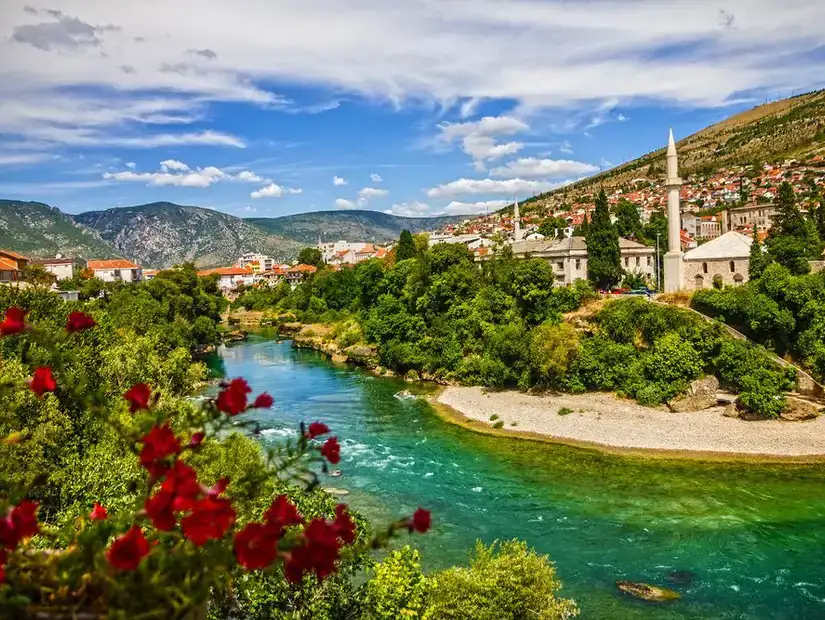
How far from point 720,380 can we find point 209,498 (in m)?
29.9

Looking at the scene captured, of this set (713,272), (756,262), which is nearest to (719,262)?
(713,272)

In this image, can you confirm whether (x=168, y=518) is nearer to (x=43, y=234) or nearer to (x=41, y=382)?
(x=41, y=382)

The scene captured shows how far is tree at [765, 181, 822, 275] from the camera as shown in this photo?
98.5 feet

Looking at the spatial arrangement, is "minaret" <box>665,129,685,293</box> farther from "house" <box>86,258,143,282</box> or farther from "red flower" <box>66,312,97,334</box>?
"house" <box>86,258,143,282</box>

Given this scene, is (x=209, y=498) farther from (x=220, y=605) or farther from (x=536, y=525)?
(x=536, y=525)

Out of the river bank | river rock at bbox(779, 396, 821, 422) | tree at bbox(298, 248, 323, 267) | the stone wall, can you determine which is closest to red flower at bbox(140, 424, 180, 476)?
the river bank

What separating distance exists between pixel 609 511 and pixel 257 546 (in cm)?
1807

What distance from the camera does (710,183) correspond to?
366 ft

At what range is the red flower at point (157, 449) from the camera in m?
2.01

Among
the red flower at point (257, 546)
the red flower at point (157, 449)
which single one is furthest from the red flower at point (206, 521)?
the red flower at point (157, 449)

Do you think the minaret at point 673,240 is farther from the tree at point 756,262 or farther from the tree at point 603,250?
the tree at point 603,250

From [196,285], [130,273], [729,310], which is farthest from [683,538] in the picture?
[130,273]

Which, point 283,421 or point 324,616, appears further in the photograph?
point 283,421

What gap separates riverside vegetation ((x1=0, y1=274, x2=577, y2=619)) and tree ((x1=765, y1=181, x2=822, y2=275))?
80.6 ft
